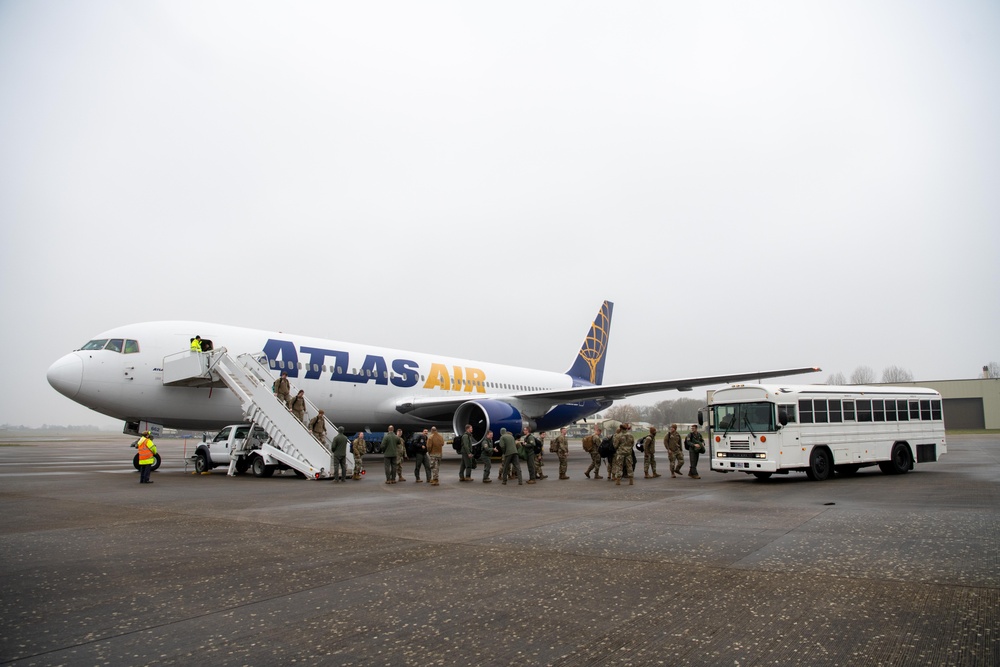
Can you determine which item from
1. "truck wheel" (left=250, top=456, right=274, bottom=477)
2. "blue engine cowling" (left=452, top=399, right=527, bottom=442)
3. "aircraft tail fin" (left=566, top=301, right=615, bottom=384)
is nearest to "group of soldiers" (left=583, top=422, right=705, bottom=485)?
"blue engine cowling" (left=452, top=399, right=527, bottom=442)

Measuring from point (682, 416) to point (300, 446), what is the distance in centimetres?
10645

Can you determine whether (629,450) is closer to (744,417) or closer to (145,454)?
(744,417)

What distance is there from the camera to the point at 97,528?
8.56 metres

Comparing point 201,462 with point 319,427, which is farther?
point 201,462

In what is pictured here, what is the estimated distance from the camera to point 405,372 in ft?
84.3

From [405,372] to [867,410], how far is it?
15804 mm

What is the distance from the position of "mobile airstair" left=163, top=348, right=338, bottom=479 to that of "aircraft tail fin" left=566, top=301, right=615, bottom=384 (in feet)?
67.5

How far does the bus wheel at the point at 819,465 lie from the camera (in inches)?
595

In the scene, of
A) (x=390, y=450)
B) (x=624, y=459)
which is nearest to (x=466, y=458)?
(x=390, y=450)

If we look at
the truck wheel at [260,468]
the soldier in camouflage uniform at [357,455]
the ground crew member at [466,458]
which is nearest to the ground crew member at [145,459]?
the truck wheel at [260,468]

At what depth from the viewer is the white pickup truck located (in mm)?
17859

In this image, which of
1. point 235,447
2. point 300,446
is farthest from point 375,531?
point 235,447

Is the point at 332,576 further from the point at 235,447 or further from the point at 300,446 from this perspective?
the point at 235,447

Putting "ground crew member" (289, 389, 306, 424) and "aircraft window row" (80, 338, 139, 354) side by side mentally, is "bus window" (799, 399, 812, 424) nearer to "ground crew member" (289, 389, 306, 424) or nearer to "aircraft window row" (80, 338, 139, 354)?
"ground crew member" (289, 389, 306, 424)
